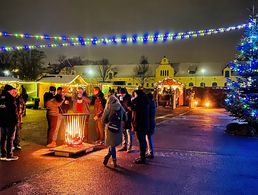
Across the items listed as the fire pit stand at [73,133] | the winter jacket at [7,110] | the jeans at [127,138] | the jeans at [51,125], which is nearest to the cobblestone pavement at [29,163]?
the jeans at [51,125]

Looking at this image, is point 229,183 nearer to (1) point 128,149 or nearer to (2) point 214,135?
(1) point 128,149

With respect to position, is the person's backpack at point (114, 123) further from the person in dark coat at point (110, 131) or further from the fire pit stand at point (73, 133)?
the fire pit stand at point (73, 133)

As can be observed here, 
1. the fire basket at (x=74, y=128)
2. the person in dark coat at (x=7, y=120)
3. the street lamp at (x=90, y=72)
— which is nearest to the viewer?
the person in dark coat at (x=7, y=120)

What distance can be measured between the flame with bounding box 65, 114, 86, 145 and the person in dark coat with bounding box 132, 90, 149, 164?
1.77m

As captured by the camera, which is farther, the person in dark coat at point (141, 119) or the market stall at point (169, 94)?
the market stall at point (169, 94)

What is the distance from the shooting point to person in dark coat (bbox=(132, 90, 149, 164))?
28.7 feet

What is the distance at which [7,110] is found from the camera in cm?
863

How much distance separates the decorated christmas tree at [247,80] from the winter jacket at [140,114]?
25.9 ft

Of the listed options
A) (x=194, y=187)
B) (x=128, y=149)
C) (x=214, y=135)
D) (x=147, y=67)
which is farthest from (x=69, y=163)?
(x=147, y=67)

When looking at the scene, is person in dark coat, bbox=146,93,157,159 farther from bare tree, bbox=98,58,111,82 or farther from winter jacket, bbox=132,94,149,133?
bare tree, bbox=98,58,111,82

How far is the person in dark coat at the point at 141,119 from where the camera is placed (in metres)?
8.76

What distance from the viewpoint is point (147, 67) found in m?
91.7

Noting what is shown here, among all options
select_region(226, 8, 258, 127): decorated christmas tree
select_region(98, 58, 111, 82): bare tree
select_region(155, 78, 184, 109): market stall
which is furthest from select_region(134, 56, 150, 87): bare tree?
select_region(226, 8, 258, 127): decorated christmas tree

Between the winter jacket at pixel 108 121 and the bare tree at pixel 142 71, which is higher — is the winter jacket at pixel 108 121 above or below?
below
